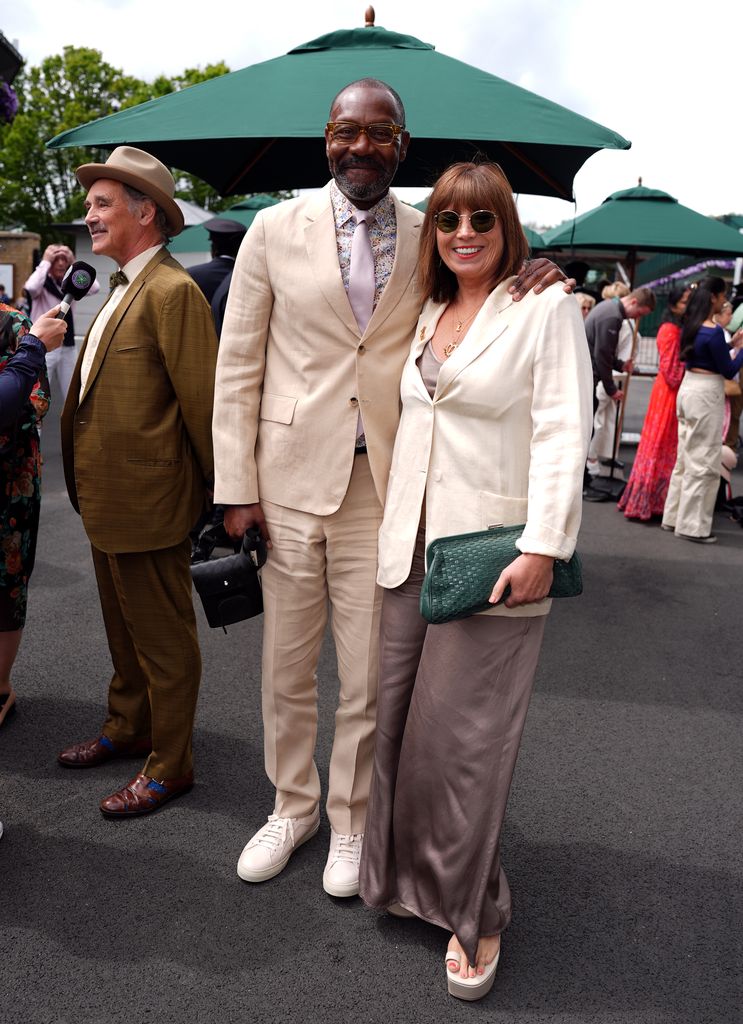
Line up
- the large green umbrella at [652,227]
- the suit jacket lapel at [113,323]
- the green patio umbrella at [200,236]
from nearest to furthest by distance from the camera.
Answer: the suit jacket lapel at [113,323]
the large green umbrella at [652,227]
the green patio umbrella at [200,236]

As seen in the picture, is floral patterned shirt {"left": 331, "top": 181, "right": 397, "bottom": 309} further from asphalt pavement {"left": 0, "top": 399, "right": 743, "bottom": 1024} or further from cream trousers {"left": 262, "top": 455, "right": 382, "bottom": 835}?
asphalt pavement {"left": 0, "top": 399, "right": 743, "bottom": 1024}

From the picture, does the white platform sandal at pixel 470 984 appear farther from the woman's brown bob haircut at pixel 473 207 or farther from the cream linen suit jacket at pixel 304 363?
the woman's brown bob haircut at pixel 473 207

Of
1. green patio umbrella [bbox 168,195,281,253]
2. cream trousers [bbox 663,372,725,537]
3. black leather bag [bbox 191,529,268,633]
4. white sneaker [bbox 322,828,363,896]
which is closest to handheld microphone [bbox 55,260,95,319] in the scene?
black leather bag [bbox 191,529,268,633]

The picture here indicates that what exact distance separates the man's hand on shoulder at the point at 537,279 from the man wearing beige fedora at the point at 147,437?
1074 millimetres

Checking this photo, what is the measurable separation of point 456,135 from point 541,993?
2949 millimetres

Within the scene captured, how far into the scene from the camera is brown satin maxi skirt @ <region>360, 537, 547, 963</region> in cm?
224

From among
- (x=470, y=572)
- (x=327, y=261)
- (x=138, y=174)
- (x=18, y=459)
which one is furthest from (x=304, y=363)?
(x=18, y=459)

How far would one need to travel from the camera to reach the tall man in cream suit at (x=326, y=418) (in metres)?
2.40

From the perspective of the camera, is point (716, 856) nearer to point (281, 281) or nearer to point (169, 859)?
point (169, 859)

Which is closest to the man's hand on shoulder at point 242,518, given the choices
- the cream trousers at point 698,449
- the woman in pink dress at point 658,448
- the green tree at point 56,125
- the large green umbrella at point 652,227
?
the cream trousers at point 698,449

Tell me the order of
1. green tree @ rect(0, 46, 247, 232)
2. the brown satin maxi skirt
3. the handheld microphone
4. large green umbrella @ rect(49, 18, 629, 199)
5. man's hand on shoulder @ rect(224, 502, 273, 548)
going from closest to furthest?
the brown satin maxi skirt
man's hand on shoulder @ rect(224, 502, 273, 548)
the handheld microphone
large green umbrella @ rect(49, 18, 629, 199)
green tree @ rect(0, 46, 247, 232)

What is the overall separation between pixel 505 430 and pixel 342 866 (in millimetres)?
1447

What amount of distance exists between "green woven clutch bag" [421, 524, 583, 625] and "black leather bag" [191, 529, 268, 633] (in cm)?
67

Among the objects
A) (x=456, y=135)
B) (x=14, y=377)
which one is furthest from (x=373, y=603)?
(x=456, y=135)
